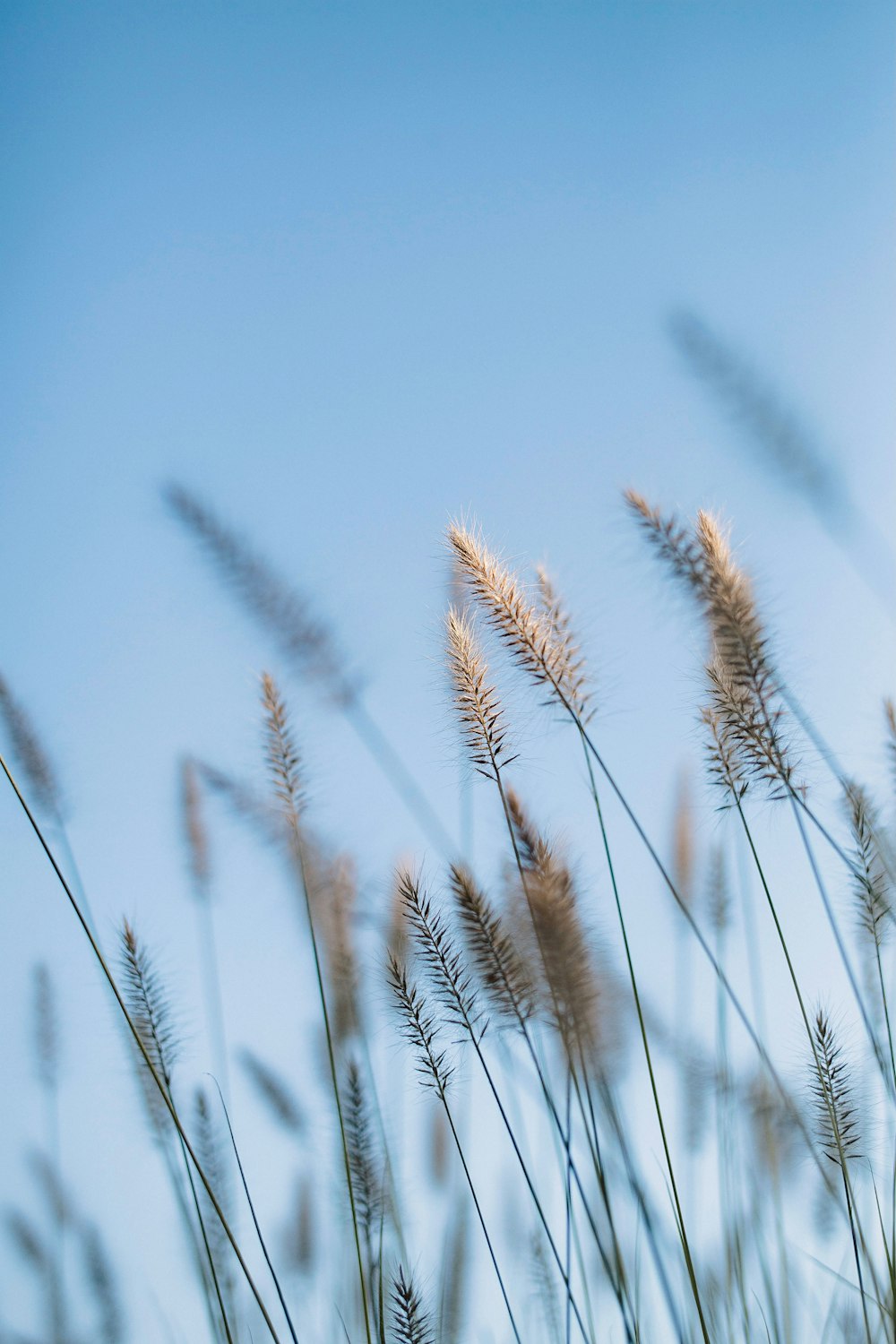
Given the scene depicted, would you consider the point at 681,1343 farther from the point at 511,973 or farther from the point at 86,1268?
the point at 86,1268

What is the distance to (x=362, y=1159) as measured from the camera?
6.45 feet

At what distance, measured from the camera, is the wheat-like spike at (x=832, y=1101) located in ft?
5.37

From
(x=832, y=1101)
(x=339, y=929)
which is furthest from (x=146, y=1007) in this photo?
(x=832, y=1101)

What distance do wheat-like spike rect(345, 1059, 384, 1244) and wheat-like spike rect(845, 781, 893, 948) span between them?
3.86ft

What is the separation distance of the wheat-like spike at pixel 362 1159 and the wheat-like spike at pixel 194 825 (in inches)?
33.0

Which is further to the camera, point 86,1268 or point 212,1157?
point 86,1268

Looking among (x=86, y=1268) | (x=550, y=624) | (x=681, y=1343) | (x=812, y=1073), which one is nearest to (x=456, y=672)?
(x=550, y=624)

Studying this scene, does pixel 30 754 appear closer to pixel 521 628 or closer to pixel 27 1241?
pixel 521 628

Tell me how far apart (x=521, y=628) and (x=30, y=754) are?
1242mm

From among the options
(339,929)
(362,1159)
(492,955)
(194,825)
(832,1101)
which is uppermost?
(194,825)

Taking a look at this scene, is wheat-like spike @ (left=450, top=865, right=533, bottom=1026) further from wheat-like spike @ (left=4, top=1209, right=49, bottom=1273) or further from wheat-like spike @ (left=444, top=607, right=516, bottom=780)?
wheat-like spike @ (left=4, top=1209, right=49, bottom=1273)

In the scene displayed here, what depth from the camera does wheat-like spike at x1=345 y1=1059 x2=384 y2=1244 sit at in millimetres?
1943

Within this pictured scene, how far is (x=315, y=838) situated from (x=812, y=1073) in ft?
3.77

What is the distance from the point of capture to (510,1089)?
208 centimetres
